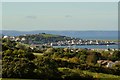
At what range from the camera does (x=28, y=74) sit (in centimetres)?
877

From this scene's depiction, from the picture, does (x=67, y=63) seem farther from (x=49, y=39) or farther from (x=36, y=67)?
(x=49, y=39)

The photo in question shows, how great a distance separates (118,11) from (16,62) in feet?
33.2

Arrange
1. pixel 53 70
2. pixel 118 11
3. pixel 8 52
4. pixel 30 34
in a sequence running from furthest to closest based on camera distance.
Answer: pixel 30 34 → pixel 118 11 → pixel 8 52 → pixel 53 70

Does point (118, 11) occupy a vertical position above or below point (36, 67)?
above

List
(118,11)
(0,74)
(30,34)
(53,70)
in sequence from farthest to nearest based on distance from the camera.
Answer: (30,34) → (118,11) → (53,70) → (0,74)

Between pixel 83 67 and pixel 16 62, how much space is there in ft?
10.5

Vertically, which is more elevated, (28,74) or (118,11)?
(118,11)

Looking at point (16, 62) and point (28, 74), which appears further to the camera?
point (16, 62)

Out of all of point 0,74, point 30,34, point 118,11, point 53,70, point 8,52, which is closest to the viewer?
point 0,74

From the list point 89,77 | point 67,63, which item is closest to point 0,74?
point 89,77

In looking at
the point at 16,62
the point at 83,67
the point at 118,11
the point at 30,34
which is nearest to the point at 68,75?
the point at 16,62

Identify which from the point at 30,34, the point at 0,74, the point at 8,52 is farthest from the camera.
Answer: the point at 30,34

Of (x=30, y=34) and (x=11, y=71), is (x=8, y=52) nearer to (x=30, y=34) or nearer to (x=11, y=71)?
(x=11, y=71)

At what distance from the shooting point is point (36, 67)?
929cm
